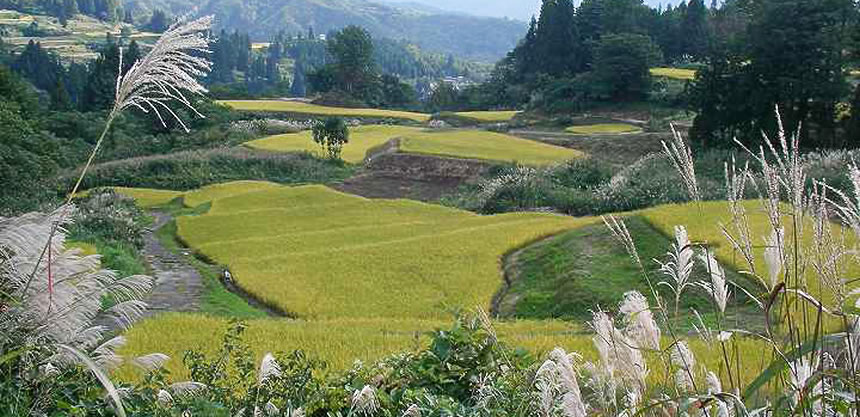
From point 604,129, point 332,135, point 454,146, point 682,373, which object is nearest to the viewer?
point 682,373

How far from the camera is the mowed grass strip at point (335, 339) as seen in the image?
6281 mm

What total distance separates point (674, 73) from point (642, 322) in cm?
5442

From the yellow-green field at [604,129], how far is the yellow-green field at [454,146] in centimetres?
570

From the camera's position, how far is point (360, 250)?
15.0 m

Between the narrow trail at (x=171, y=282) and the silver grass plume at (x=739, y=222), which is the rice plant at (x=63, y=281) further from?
the narrow trail at (x=171, y=282)

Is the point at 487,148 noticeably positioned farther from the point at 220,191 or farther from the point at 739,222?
the point at 739,222

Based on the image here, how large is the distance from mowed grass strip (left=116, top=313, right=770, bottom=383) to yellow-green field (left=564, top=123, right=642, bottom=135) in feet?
108

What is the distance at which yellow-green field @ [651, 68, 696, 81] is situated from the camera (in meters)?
51.4

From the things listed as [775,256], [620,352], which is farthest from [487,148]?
[775,256]

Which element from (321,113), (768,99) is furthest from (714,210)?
(321,113)

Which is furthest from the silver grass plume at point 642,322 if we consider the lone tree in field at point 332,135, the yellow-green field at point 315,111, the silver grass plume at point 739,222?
the yellow-green field at point 315,111

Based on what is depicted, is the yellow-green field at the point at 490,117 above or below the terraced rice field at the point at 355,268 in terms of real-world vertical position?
below

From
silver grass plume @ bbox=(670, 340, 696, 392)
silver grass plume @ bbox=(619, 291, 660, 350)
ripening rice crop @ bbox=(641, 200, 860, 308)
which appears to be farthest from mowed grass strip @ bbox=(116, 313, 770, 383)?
ripening rice crop @ bbox=(641, 200, 860, 308)

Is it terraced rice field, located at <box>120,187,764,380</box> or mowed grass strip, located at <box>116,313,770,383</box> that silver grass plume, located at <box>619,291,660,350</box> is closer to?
terraced rice field, located at <box>120,187,764,380</box>
